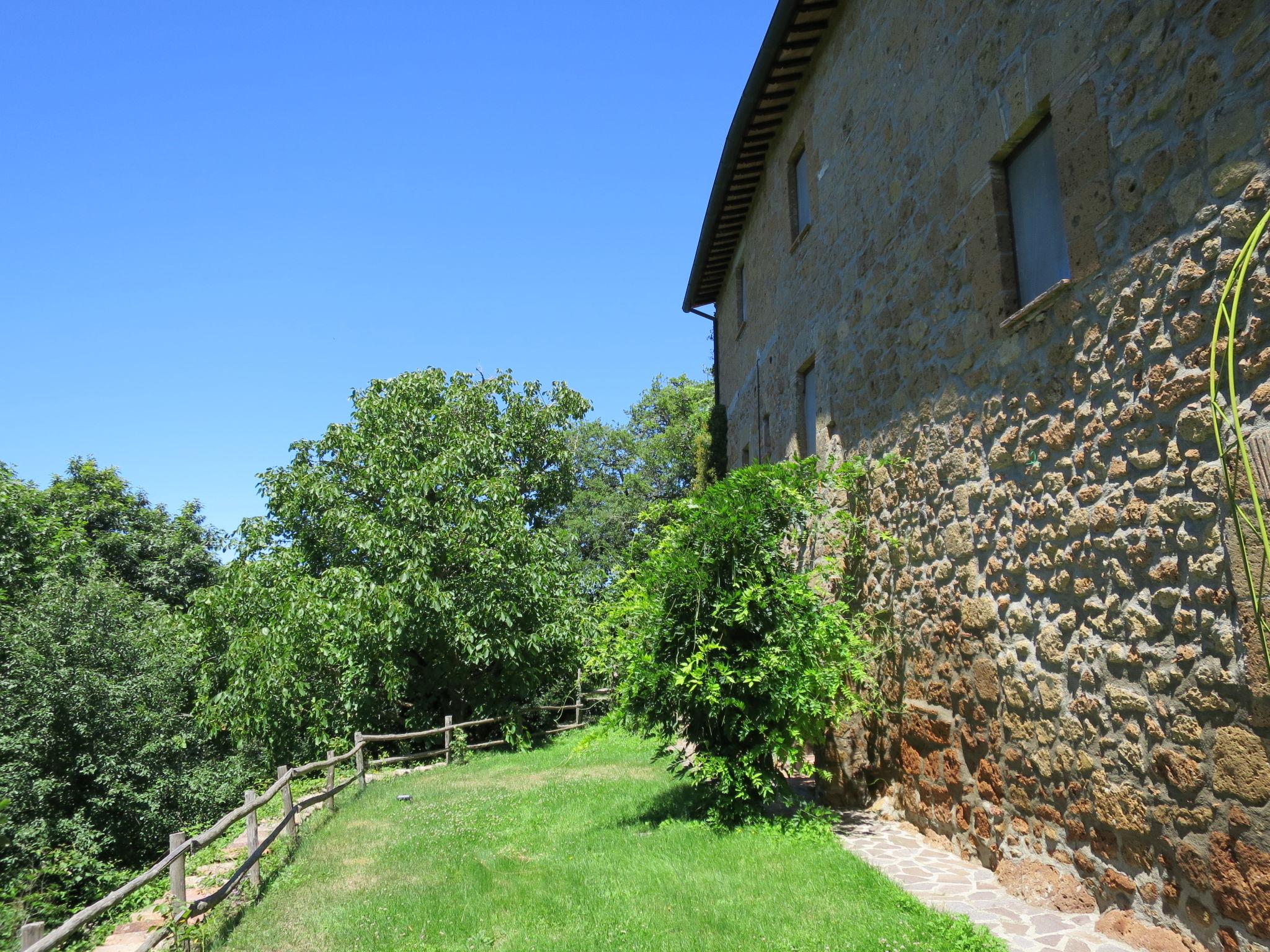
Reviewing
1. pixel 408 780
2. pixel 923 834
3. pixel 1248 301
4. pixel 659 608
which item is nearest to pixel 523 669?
pixel 408 780

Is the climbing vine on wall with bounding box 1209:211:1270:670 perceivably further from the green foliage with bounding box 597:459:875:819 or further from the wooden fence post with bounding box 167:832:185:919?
the wooden fence post with bounding box 167:832:185:919

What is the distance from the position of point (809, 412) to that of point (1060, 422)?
469cm

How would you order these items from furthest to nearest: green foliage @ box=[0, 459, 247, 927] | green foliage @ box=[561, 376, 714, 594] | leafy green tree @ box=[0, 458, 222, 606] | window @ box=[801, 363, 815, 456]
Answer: green foliage @ box=[561, 376, 714, 594], leafy green tree @ box=[0, 458, 222, 606], green foliage @ box=[0, 459, 247, 927], window @ box=[801, 363, 815, 456]

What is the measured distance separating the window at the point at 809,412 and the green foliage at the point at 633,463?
66.3 ft

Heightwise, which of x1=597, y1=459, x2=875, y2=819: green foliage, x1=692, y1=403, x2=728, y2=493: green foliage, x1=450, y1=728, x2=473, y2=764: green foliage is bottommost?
x1=450, y1=728, x2=473, y2=764: green foliage

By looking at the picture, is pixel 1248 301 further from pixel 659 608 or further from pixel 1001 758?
pixel 659 608

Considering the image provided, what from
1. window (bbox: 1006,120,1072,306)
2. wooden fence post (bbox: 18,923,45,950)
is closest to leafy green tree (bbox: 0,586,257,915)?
wooden fence post (bbox: 18,923,45,950)

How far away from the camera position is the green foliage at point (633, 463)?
32.3 m

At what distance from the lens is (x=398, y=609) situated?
13727mm

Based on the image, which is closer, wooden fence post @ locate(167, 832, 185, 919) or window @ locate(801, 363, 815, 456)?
wooden fence post @ locate(167, 832, 185, 919)

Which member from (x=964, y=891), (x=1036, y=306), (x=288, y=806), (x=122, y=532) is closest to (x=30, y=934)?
(x=288, y=806)

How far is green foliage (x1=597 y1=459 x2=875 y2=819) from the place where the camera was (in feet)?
20.6

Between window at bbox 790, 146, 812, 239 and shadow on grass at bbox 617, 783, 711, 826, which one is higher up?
window at bbox 790, 146, 812, 239

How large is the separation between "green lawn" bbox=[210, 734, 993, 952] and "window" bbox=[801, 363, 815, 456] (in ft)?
12.7
